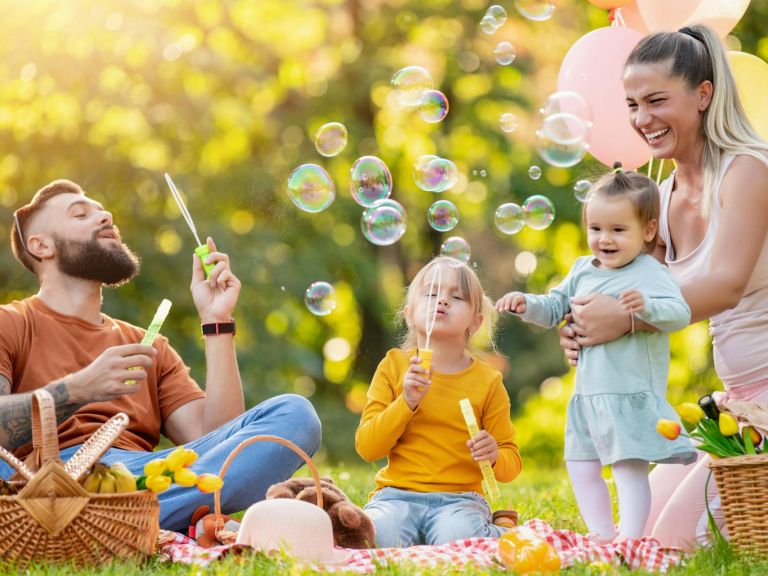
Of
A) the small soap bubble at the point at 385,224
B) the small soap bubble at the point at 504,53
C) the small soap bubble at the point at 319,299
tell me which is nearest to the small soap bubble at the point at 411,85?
the small soap bubble at the point at 504,53

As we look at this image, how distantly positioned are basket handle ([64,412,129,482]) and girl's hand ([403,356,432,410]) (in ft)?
2.72

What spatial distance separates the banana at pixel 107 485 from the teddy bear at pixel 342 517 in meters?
0.59

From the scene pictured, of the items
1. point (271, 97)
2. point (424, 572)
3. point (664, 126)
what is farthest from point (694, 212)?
point (271, 97)

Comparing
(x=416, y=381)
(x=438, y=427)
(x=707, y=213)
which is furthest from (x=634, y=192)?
(x=438, y=427)

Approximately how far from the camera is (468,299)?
3.59 metres

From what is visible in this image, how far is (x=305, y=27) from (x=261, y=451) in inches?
385

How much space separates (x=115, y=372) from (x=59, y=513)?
1.57 ft

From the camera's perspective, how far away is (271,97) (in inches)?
489

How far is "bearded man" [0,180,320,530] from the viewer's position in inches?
126

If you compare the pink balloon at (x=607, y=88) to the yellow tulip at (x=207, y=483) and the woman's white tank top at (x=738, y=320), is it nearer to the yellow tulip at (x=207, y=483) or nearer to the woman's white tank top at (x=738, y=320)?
the woman's white tank top at (x=738, y=320)

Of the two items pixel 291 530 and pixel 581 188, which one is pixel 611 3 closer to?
pixel 581 188

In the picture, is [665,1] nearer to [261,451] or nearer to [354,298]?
[261,451]

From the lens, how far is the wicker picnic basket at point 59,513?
8.98 ft

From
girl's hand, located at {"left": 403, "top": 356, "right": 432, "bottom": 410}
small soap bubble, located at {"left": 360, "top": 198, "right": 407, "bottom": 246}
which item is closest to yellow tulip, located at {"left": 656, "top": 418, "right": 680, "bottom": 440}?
girl's hand, located at {"left": 403, "top": 356, "right": 432, "bottom": 410}
